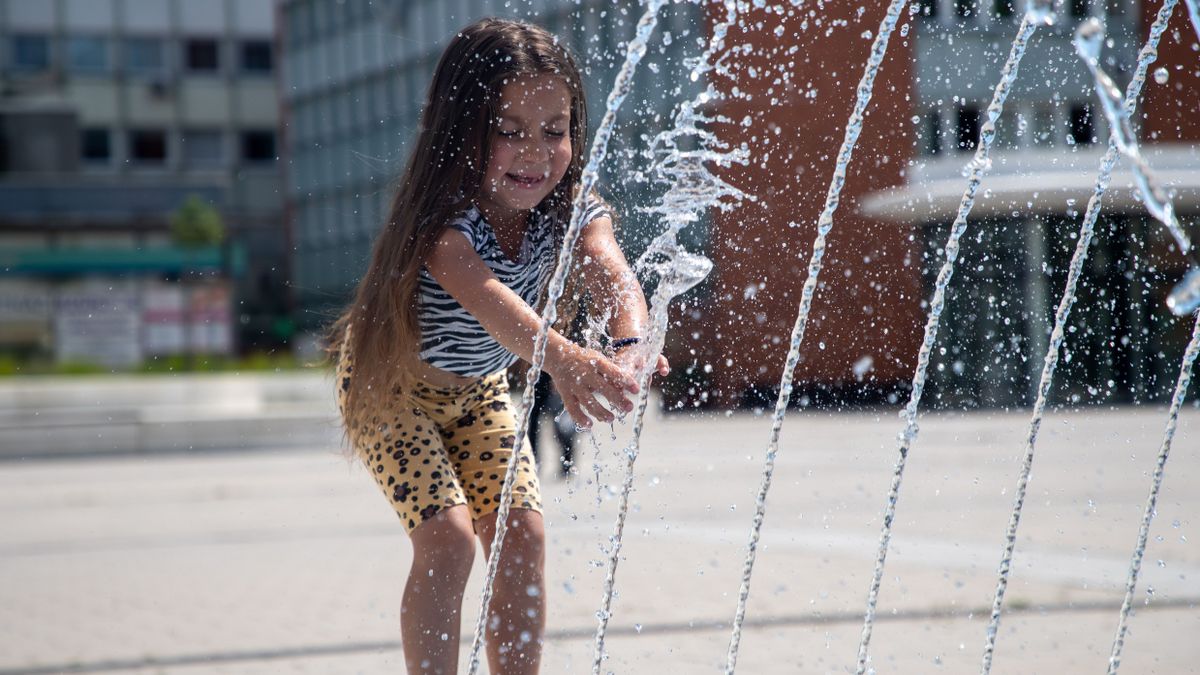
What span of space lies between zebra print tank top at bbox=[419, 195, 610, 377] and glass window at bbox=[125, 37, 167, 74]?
145ft

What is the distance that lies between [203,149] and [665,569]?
4288 centimetres

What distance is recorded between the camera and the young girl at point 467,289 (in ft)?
9.05

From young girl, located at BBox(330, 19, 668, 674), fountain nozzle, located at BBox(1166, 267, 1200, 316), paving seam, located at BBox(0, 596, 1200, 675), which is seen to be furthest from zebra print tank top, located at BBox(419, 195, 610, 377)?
paving seam, located at BBox(0, 596, 1200, 675)

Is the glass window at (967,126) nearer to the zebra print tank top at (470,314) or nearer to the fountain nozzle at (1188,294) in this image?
the zebra print tank top at (470,314)

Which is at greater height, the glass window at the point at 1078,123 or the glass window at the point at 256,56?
the glass window at the point at 1078,123

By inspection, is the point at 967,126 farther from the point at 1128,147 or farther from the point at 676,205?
the point at 1128,147

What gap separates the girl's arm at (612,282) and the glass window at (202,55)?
4483 cm

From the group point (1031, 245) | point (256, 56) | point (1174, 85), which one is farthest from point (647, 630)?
point (256, 56)

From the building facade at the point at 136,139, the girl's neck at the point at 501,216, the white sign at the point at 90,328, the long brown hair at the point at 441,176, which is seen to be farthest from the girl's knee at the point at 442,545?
the building facade at the point at 136,139

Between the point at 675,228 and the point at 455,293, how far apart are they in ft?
2.79

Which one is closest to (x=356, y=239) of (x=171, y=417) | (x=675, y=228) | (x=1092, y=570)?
(x=675, y=228)

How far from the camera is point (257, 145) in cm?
4688

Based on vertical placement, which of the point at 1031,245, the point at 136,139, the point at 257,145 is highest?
the point at 1031,245

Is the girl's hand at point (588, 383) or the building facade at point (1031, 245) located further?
the building facade at point (1031, 245)
